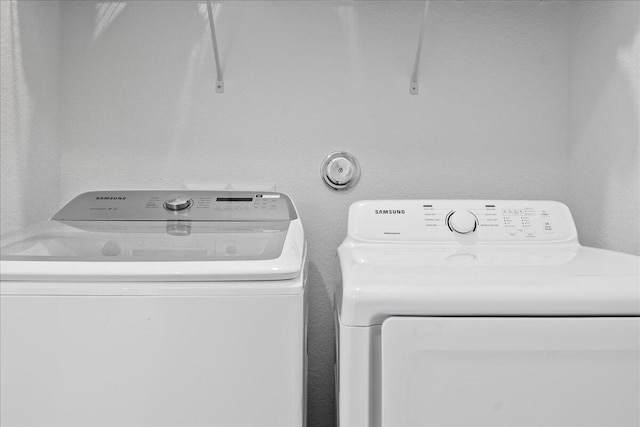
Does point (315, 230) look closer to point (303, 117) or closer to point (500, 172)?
point (303, 117)

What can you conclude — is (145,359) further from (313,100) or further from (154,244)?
(313,100)

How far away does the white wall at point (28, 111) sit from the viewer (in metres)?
1.30

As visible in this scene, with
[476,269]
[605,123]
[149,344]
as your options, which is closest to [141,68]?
[149,344]

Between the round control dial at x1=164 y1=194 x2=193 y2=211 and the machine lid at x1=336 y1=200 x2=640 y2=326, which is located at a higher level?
the round control dial at x1=164 y1=194 x2=193 y2=211

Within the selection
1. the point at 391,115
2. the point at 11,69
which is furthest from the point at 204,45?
the point at 391,115

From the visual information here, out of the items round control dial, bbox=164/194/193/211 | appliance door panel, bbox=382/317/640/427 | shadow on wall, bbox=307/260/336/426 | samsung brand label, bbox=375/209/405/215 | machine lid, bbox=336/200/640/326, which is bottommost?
shadow on wall, bbox=307/260/336/426

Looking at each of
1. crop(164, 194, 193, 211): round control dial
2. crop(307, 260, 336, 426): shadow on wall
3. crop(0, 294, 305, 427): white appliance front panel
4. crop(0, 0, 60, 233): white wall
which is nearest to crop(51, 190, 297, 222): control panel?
crop(164, 194, 193, 211): round control dial

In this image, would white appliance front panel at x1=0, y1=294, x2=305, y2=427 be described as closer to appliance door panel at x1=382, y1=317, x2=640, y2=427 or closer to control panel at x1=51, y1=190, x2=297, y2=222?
appliance door panel at x1=382, y1=317, x2=640, y2=427

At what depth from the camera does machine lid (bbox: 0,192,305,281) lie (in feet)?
2.70

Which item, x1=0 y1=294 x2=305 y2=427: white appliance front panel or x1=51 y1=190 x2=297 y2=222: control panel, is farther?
x1=51 y1=190 x2=297 y2=222: control panel

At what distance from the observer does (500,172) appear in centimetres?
163

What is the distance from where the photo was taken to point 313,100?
5.30 feet

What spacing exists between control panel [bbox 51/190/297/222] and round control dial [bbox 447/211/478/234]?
46 centimetres

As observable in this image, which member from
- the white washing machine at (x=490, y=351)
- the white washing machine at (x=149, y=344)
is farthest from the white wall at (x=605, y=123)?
the white washing machine at (x=149, y=344)
